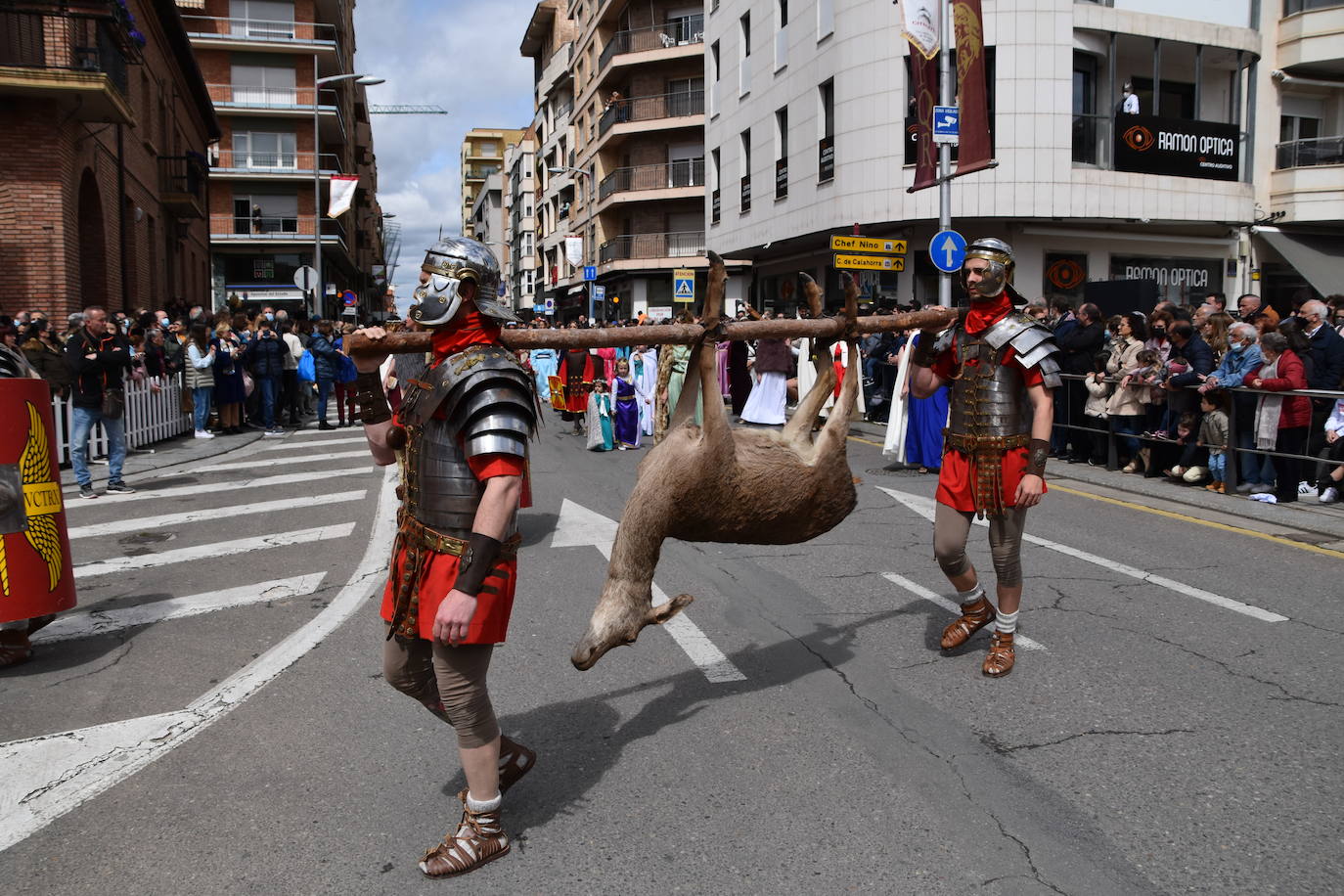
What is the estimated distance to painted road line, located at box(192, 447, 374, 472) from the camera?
1355 centimetres

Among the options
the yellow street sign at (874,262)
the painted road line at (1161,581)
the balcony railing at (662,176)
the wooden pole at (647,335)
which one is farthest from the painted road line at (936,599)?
the balcony railing at (662,176)

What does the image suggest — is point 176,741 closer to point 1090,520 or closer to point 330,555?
point 330,555

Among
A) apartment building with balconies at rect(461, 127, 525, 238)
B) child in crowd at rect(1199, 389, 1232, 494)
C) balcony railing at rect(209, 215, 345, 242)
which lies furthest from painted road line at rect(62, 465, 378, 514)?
apartment building with balconies at rect(461, 127, 525, 238)

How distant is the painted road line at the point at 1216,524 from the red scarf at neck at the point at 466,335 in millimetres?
7585

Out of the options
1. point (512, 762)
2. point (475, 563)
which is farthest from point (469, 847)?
point (475, 563)

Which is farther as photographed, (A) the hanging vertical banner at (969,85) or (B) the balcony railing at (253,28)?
(B) the balcony railing at (253,28)

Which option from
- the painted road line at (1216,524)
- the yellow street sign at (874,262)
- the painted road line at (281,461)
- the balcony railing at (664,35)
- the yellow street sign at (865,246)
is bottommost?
the painted road line at (1216,524)

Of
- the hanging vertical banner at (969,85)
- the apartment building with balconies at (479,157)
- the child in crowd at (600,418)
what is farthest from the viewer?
the apartment building with balconies at (479,157)

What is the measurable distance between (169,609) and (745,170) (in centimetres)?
2890

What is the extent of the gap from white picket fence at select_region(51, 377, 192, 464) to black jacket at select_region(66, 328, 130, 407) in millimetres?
2028

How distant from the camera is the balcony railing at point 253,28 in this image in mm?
48281

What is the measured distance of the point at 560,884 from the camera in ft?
10.5

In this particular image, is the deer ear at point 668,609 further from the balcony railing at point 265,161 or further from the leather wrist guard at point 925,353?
the balcony railing at point 265,161

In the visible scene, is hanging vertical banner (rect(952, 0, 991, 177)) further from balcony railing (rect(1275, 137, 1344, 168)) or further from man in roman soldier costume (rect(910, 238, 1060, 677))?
man in roman soldier costume (rect(910, 238, 1060, 677))
